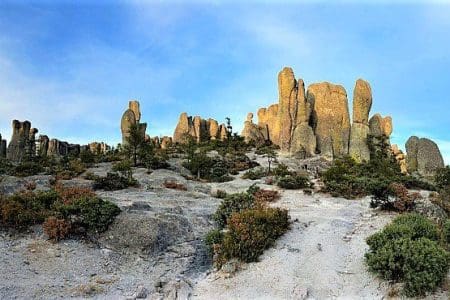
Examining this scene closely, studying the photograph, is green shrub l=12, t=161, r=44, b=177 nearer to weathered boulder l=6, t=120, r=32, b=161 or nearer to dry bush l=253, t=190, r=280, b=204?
dry bush l=253, t=190, r=280, b=204

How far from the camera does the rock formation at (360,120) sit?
57219 millimetres

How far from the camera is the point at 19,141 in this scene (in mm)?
65938

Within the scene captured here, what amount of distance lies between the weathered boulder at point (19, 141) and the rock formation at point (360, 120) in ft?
159

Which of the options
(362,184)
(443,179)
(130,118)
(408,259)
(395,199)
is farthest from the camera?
(130,118)

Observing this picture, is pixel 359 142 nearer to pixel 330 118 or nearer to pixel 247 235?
pixel 330 118

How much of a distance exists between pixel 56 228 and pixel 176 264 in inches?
170

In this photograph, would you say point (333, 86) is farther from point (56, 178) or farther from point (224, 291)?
point (224, 291)

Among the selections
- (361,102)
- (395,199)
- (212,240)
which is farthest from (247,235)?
(361,102)

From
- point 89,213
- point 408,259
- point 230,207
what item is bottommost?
point 408,259

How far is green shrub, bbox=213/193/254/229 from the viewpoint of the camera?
1680 centimetres

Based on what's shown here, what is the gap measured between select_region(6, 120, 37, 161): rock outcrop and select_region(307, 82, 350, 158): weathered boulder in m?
43.2

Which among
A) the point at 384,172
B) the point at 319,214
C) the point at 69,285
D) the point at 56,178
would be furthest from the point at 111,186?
the point at 384,172

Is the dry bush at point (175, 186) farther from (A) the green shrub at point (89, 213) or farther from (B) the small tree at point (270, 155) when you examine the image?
(B) the small tree at point (270, 155)

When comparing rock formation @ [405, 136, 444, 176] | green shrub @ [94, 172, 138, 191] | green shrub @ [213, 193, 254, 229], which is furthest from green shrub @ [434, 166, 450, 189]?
green shrub @ [94, 172, 138, 191]
